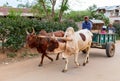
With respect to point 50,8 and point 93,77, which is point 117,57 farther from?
point 50,8

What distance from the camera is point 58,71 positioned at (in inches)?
347

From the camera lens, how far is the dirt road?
793 centimetres

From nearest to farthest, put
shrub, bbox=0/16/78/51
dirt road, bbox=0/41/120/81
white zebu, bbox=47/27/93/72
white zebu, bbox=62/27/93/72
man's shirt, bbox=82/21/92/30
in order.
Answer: dirt road, bbox=0/41/120/81
white zebu, bbox=47/27/93/72
white zebu, bbox=62/27/93/72
shrub, bbox=0/16/78/51
man's shirt, bbox=82/21/92/30

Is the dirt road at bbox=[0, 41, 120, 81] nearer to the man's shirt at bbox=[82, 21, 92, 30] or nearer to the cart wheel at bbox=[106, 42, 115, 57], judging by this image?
the cart wheel at bbox=[106, 42, 115, 57]

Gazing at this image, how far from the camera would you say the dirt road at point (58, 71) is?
793cm

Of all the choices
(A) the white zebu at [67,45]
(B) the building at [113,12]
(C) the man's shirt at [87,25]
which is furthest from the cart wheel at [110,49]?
(B) the building at [113,12]

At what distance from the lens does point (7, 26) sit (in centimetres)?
1053

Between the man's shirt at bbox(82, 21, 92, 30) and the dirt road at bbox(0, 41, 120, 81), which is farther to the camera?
the man's shirt at bbox(82, 21, 92, 30)

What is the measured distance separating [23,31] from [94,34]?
3.39 metres

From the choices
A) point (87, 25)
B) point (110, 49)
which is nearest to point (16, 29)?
point (87, 25)

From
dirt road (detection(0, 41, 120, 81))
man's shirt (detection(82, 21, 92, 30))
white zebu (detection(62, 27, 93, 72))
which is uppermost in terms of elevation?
man's shirt (detection(82, 21, 92, 30))

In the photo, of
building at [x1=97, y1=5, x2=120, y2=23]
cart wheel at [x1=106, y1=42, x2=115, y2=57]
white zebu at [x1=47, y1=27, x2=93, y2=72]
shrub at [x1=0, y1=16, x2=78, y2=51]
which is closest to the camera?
white zebu at [x1=47, y1=27, x2=93, y2=72]

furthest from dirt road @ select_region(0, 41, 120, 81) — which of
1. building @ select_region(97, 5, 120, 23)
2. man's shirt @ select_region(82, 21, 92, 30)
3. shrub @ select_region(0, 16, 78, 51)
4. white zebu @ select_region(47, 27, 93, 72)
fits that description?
building @ select_region(97, 5, 120, 23)

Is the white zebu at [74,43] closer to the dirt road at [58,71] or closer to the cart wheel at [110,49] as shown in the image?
the dirt road at [58,71]
